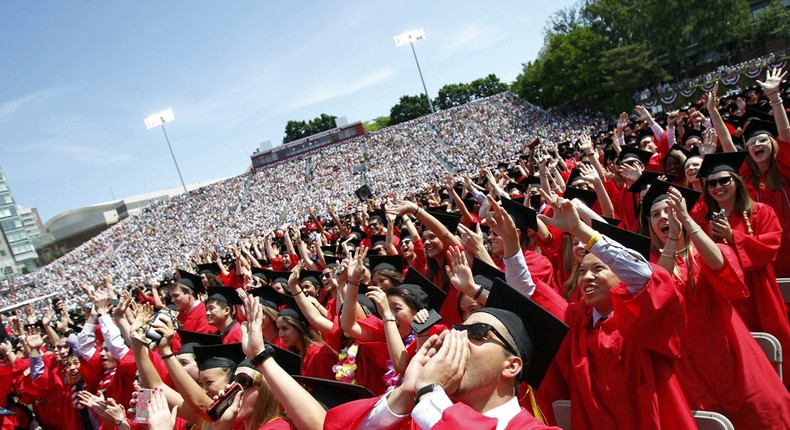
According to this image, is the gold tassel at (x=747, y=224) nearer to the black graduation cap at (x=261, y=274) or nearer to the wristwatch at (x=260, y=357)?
the wristwatch at (x=260, y=357)

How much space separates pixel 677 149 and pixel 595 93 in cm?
4402

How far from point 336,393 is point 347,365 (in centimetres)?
121

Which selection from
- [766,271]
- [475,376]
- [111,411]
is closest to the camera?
[475,376]

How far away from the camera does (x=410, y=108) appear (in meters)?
85.8

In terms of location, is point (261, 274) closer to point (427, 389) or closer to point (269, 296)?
point (269, 296)

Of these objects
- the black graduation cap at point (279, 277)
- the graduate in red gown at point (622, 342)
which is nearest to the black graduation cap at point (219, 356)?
the graduate in red gown at point (622, 342)

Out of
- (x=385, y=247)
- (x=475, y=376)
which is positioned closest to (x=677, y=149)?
(x=385, y=247)

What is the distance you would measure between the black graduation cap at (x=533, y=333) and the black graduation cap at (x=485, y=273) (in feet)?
2.90

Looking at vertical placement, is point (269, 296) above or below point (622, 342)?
above

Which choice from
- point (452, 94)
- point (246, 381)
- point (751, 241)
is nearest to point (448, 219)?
point (751, 241)

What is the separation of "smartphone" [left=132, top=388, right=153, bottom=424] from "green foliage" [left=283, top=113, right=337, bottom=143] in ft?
306

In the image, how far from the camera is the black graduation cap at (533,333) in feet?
6.81

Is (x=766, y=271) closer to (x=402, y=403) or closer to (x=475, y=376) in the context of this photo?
(x=475, y=376)

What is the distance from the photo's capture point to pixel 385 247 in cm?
639
